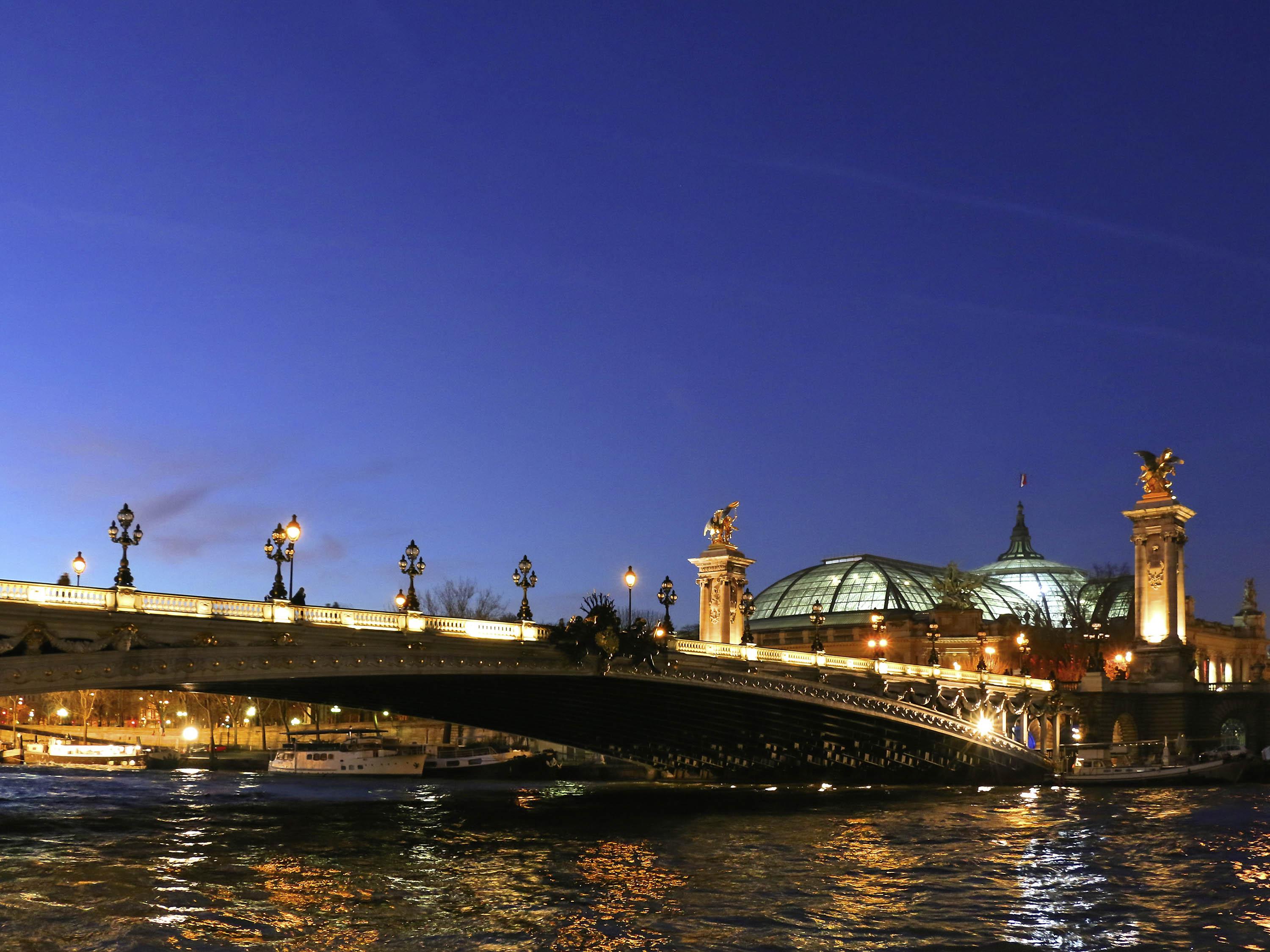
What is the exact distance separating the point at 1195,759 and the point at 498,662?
4991 centimetres

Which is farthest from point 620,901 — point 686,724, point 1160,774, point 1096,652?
point 1096,652

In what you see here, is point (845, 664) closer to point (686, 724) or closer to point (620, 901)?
point (686, 724)

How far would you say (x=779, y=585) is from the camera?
559 ft

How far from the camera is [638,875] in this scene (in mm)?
37938

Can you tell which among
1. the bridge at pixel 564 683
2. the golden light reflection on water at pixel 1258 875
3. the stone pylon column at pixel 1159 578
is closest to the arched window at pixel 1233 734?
the stone pylon column at pixel 1159 578

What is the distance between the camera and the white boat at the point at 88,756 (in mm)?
112188

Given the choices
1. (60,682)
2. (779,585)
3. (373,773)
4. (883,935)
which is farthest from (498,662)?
(779,585)

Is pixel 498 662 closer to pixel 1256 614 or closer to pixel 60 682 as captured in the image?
pixel 60 682

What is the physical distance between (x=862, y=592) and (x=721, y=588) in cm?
5149

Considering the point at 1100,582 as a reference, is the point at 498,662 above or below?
below

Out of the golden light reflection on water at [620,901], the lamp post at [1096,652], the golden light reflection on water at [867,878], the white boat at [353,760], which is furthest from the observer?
the lamp post at [1096,652]

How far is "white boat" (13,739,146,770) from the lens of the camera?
112188 mm

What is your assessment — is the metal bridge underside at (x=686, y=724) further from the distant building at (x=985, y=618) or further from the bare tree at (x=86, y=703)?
the bare tree at (x=86, y=703)

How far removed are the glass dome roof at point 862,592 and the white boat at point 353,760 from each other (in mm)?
63678
